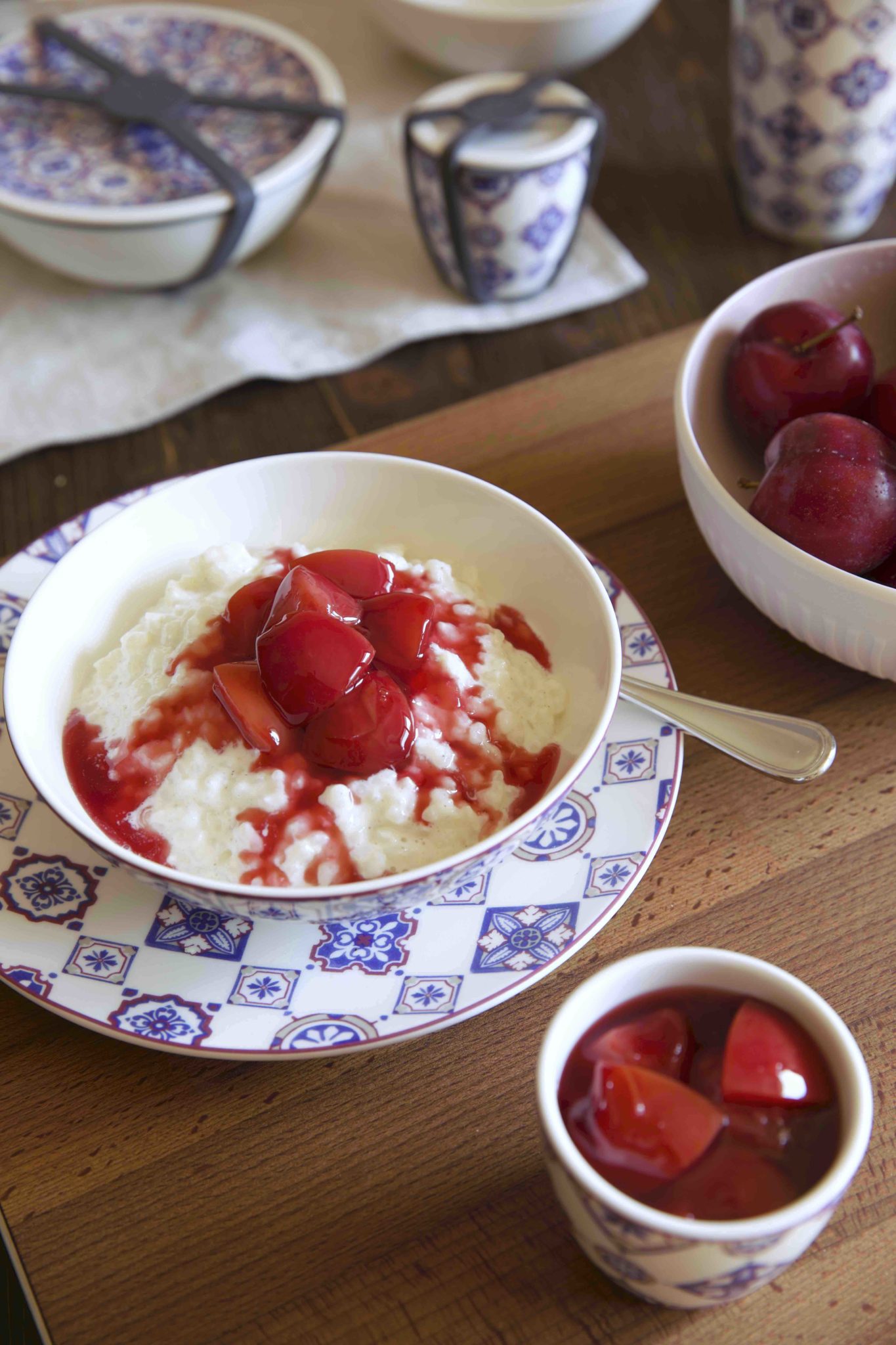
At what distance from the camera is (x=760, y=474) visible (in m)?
1.30

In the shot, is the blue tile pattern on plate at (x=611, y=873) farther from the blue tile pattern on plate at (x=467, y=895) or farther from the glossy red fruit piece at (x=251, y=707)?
the glossy red fruit piece at (x=251, y=707)

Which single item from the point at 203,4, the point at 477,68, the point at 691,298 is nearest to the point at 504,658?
the point at 691,298

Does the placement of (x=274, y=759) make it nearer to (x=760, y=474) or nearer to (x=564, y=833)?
(x=564, y=833)

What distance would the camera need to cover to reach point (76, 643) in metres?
1.10

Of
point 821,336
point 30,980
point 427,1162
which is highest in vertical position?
point 821,336

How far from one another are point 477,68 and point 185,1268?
2177 millimetres

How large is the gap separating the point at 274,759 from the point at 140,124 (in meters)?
1.56

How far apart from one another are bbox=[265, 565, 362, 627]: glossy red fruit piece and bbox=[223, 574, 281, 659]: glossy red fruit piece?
17 mm

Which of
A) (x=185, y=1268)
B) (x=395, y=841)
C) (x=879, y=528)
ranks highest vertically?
(x=879, y=528)

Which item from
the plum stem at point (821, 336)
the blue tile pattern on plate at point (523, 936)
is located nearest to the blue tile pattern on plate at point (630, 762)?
the blue tile pattern on plate at point (523, 936)

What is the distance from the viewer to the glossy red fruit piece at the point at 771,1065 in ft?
2.48

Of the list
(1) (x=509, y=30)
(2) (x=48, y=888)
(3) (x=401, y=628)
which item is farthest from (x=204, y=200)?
(2) (x=48, y=888)

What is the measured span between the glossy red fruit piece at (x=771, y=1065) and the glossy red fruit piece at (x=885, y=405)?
643 mm

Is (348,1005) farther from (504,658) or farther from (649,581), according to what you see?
(649,581)
